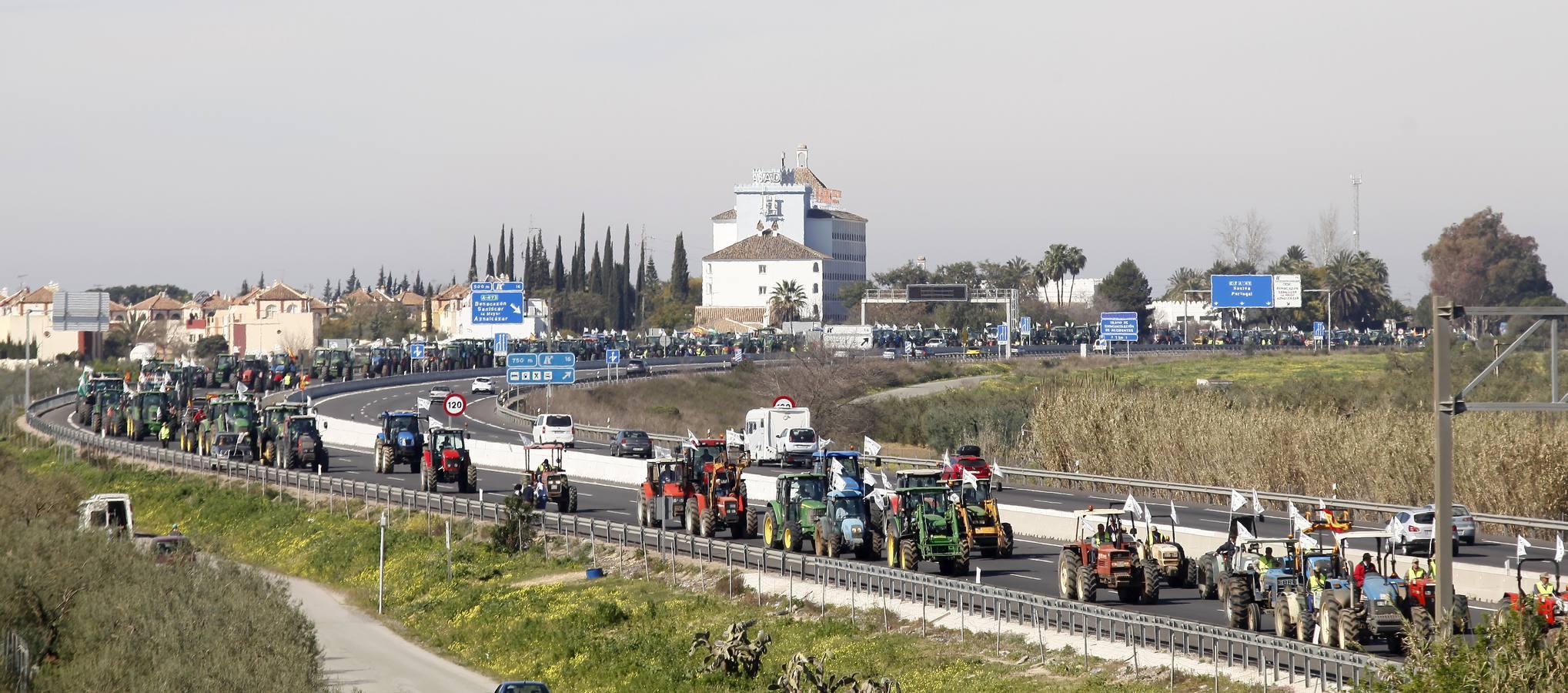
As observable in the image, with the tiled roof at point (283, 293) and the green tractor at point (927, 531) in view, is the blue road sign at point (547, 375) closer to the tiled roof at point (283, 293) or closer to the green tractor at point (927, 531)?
the green tractor at point (927, 531)

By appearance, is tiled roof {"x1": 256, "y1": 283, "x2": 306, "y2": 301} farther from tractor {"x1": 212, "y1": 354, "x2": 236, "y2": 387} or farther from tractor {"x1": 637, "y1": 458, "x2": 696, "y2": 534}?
tractor {"x1": 637, "y1": 458, "x2": 696, "y2": 534}

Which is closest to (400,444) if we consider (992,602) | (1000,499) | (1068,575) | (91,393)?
(1000,499)

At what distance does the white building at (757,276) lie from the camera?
17925 cm

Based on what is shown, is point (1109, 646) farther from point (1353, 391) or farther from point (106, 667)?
point (1353, 391)

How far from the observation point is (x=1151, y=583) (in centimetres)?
3000

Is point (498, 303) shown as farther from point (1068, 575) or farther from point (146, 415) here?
point (1068, 575)

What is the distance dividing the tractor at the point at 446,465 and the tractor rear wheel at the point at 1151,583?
27.3 meters

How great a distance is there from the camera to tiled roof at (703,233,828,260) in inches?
7067

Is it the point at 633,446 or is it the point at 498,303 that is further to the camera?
the point at 498,303

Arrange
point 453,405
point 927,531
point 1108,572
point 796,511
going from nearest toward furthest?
point 1108,572 < point 927,531 < point 796,511 < point 453,405

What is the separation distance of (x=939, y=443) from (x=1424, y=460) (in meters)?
30.1

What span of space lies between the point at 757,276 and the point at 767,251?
2786 mm

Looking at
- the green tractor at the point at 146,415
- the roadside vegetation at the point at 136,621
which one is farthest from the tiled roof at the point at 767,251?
the roadside vegetation at the point at 136,621

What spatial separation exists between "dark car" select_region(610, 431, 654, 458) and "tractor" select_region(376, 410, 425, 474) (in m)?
7.87
